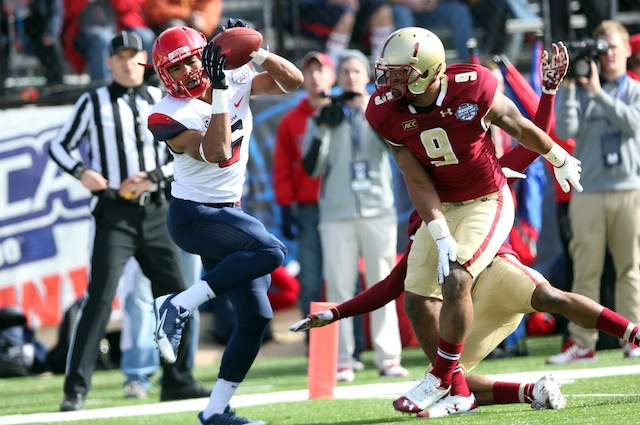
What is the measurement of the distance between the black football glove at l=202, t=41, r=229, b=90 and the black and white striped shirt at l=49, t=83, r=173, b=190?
221 cm

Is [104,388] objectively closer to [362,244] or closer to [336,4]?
[362,244]

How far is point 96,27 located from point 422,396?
6137 mm

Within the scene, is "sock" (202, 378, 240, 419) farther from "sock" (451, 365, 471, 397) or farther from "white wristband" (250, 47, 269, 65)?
"white wristband" (250, 47, 269, 65)

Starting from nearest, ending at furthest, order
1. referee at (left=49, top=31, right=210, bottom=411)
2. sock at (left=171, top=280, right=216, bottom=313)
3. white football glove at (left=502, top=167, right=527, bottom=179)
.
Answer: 1. sock at (left=171, top=280, right=216, bottom=313)
2. white football glove at (left=502, top=167, right=527, bottom=179)
3. referee at (left=49, top=31, right=210, bottom=411)

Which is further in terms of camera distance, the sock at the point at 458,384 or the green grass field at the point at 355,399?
the sock at the point at 458,384

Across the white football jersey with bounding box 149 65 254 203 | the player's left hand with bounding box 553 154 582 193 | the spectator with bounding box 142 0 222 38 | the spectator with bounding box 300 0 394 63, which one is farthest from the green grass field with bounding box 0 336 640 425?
the spectator with bounding box 142 0 222 38

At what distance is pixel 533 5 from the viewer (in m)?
10.6

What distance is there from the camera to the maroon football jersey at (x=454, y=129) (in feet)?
16.0

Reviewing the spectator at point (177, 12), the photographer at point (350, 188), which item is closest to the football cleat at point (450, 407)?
the photographer at point (350, 188)

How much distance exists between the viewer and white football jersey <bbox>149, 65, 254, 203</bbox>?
4.94 m

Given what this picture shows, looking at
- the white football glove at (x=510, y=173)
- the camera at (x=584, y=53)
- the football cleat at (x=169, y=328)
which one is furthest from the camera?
the camera at (x=584, y=53)

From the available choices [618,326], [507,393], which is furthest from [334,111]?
[618,326]

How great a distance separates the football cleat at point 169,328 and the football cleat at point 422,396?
997mm

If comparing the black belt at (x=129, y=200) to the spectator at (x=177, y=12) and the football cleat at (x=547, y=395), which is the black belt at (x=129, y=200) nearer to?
the football cleat at (x=547, y=395)
